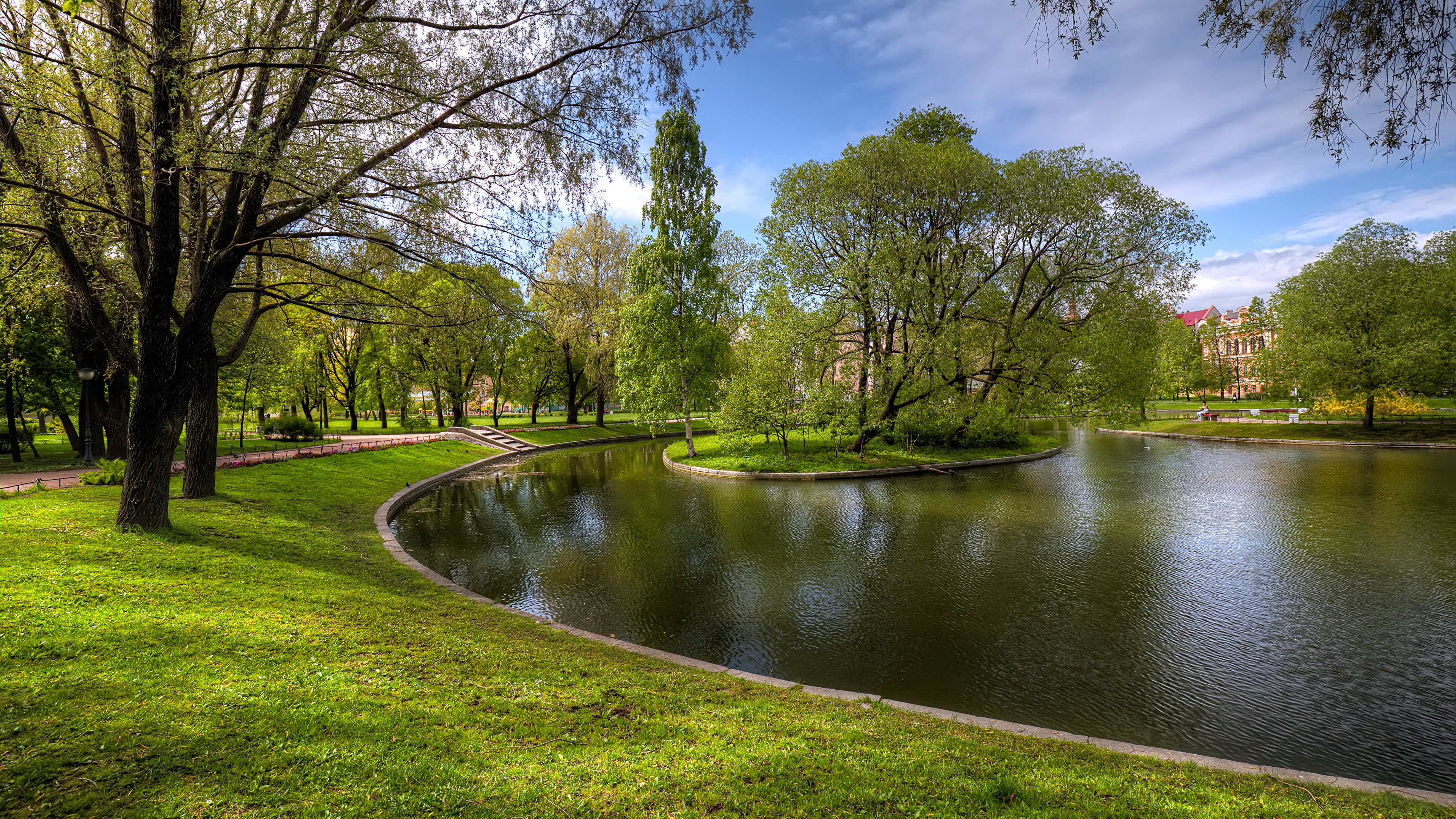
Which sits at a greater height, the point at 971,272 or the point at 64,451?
the point at 971,272

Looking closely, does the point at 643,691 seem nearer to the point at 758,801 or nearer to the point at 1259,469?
the point at 758,801

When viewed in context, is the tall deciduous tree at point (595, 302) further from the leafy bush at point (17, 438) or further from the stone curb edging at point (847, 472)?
the leafy bush at point (17, 438)

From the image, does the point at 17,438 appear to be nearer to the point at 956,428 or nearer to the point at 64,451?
the point at 64,451

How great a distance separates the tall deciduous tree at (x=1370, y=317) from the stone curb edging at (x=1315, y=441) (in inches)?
138

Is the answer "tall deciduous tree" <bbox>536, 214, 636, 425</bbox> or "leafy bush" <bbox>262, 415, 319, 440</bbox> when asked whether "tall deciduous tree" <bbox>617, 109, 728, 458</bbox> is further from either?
"leafy bush" <bbox>262, 415, 319, 440</bbox>

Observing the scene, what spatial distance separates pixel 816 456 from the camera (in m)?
26.2

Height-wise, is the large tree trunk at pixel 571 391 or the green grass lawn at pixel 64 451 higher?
the large tree trunk at pixel 571 391

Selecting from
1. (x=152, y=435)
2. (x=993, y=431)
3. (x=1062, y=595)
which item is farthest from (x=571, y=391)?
(x=1062, y=595)

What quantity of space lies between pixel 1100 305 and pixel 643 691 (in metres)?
28.2

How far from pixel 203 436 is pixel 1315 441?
49758 millimetres

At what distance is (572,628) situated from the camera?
812 centimetres

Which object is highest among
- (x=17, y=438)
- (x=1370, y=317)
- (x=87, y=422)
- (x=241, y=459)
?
(x=1370, y=317)

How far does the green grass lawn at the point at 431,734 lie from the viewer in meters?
3.57

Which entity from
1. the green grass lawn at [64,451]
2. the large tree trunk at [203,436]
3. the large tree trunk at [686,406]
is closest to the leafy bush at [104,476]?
the green grass lawn at [64,451]
